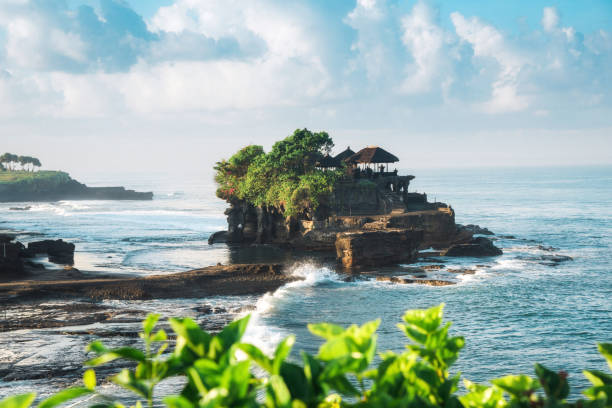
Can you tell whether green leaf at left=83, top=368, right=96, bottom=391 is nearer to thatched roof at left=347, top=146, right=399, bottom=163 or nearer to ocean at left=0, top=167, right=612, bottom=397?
ocean at left=0, top=167, right=612, bottom=397

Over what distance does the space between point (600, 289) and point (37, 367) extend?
31.4m

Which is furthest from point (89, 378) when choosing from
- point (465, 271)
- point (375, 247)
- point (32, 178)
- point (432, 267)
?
point (32, 178)

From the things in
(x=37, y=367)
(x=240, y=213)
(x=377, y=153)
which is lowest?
(x=37, y=367)

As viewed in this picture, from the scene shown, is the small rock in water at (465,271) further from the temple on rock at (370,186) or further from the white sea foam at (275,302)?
the temple on rock at (370,186)

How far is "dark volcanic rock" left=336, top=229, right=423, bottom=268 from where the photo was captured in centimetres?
3822

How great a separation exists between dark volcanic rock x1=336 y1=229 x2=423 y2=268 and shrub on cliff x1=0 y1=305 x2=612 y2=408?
114 feet

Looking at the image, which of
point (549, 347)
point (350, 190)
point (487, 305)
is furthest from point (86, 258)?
point (549, 347)

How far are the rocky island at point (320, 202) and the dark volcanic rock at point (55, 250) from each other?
1541 cm

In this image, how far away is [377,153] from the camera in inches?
2125

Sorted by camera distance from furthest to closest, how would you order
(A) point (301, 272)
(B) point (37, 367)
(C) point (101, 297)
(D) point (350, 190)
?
(D) point (350, 190), (A) point (301, 272), (C) point (101, 297), (B) point (37, 367)

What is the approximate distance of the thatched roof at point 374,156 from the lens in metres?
53.5

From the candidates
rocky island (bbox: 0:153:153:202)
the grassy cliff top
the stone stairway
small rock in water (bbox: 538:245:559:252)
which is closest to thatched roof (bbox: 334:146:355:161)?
the stone stairway

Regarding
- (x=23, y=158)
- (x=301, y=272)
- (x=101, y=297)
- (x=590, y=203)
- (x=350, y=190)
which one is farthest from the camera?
(x=23, y=158)

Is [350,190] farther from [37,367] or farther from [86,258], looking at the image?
[37,367]
